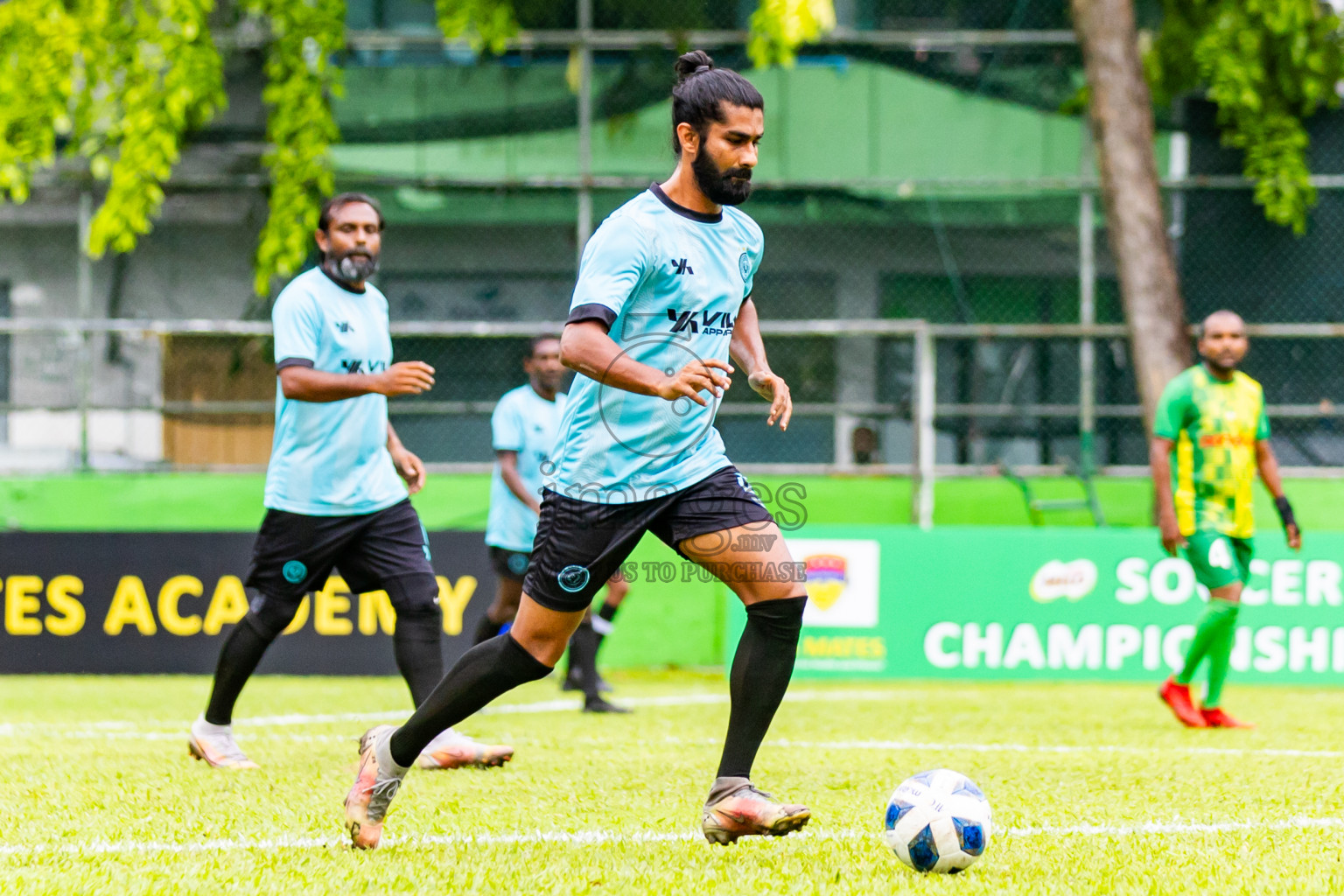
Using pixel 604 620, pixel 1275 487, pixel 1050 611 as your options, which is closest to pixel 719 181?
pixel 604 620

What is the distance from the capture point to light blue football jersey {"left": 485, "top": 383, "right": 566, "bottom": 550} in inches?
327

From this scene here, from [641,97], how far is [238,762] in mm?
10342

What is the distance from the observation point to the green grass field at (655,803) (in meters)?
3.78

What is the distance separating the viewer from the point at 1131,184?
508 inches

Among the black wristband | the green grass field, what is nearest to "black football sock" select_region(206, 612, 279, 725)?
the green grass field

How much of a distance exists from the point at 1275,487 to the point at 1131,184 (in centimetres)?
527

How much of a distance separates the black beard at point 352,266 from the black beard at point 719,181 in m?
2.25

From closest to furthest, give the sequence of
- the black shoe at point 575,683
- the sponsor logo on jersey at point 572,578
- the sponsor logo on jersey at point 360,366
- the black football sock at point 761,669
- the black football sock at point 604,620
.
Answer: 1. the sponsor logo on jersey at point 572,578
2. the black football sock at point 761,669
3. the sponsor logo on jersey at point 360,366
4. the black shoe at point 575,683
5. the black football sock at point 604,620

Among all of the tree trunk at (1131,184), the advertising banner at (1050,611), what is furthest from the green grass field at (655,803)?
the tree trunk at (1131,184)

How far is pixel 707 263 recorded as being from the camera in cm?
419

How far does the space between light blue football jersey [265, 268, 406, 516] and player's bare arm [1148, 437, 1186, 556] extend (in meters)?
3.98

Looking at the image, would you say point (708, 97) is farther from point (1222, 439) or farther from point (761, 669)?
point (1222, 439)

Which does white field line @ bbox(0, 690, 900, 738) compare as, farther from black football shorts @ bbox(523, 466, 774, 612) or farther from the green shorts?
black football shorts @ bbox(523, 466, 774, 612)

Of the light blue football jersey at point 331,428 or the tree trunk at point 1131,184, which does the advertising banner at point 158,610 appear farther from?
the tree trunk at point 1131,184
